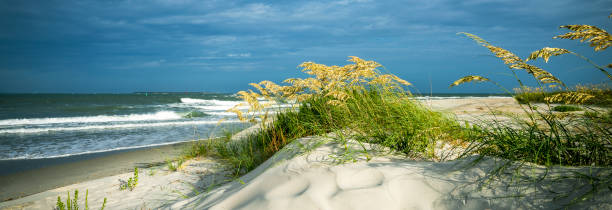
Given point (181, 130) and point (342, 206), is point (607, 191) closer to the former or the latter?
point (342, 206)

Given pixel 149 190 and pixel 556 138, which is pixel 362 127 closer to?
pixel 556 138

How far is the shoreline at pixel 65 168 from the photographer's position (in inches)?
181

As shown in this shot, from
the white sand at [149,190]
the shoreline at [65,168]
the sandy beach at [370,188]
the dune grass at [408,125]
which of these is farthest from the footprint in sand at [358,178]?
the shoreline at [65,168]

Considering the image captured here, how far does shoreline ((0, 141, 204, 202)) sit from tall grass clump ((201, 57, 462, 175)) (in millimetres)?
1971

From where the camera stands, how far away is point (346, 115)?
358cm

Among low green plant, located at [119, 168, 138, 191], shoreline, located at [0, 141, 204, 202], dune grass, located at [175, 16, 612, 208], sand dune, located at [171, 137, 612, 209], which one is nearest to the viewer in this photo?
sand dune, located at [171, 137, 612, 209]

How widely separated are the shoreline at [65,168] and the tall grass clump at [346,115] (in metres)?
1.97

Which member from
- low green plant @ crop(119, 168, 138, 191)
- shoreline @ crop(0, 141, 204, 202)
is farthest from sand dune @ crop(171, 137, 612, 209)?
shoreline @ crop(0, 141, 204, 202)

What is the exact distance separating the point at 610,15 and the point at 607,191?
117cm

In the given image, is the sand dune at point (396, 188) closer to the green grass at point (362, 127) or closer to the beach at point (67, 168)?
the green grass at point (362, 127)

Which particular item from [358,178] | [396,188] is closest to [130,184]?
[358,178]

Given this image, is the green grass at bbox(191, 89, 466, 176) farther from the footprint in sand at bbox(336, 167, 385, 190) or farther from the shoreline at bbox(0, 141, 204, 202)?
the shoreline at bbox(0, 141, 204, 202)

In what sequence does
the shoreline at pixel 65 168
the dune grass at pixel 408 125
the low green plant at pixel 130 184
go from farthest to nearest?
the shoreline at pixel 65 168
the low green plant at pixel 130 184
the dune grass at pixel 408 125

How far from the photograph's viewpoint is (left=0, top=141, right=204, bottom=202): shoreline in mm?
4599
